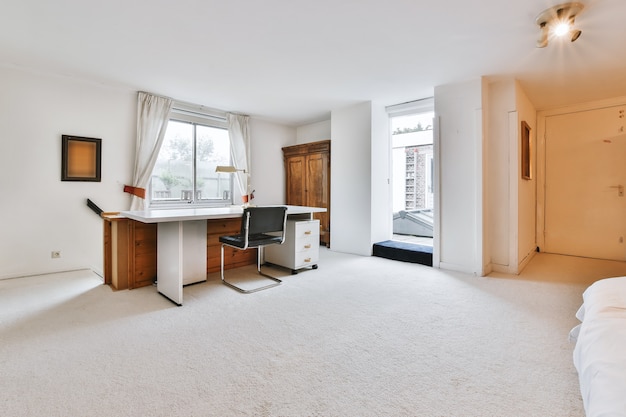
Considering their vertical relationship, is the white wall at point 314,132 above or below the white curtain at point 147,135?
above

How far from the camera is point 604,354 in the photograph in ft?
2.87

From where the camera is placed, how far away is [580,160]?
4406 millimetres

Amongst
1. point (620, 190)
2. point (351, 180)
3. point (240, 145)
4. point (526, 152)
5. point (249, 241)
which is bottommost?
point (249, 241)

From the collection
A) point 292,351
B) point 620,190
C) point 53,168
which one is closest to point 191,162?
point 53,168

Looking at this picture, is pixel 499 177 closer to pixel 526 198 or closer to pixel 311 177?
pixel 526 198

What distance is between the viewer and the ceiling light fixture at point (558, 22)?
2.06 m

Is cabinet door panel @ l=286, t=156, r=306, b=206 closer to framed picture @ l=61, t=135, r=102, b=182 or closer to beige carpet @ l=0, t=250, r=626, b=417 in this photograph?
beige carpet @ l=0, t=250, r=626, b=417

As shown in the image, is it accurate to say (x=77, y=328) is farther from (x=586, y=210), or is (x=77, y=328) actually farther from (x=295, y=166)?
(x=586, y=210)

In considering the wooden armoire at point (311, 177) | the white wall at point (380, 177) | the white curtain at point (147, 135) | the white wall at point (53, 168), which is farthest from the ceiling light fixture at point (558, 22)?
the white wall at point (53, 168)

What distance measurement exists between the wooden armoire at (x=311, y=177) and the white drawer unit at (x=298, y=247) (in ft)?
5.14

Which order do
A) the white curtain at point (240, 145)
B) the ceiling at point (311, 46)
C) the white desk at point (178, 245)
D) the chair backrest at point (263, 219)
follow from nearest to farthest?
the ceiling at point (311, 46) → the white desk at point (178, 245) → the chair backrest at point (263, 219) → the white curtain at point (240, 145)

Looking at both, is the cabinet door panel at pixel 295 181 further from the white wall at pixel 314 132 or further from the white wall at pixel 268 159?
the white wall at pixel 314 132

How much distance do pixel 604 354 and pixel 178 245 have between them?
2.70 metres

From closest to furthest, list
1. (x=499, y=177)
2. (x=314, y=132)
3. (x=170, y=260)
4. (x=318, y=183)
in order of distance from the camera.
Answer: (x=170, y=260)
(x=499, y=177)
(x=318, y=183)
(x=314, y=132)
